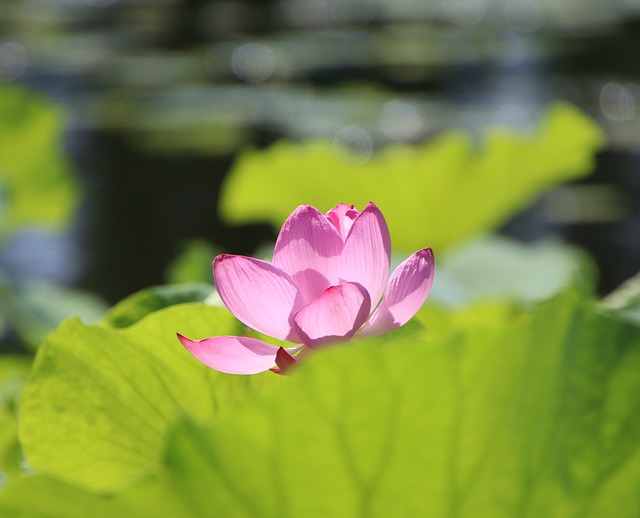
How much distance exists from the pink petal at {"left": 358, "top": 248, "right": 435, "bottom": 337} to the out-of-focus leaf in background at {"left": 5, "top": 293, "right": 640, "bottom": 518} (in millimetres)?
33

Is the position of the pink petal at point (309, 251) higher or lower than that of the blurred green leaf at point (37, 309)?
higher

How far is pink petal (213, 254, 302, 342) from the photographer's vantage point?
380 mm

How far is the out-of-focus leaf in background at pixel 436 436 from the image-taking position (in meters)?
0.35

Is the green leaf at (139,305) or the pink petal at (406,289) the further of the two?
the green leaf at (139,305)

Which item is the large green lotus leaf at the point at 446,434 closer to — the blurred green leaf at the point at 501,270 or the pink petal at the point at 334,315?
the pink petal at the point at 334,315

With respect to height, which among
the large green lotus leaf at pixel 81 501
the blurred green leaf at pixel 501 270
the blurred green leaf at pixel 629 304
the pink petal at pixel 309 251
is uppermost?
the pink petal at pixel 309 251

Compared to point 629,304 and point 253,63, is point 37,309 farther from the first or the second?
point 253,63

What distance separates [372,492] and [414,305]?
0.23 ft

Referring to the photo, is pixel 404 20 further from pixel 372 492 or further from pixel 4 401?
pixel 372 492

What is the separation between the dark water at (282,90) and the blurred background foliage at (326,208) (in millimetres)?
12

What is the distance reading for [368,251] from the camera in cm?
39

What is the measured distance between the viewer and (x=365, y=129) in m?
2.94

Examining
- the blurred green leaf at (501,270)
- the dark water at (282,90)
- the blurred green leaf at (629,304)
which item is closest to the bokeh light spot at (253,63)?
the dark water at (282,90)

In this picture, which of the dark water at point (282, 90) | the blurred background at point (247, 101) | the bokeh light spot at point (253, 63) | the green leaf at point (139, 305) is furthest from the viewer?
the bokeh light spot at point (253, 63)
